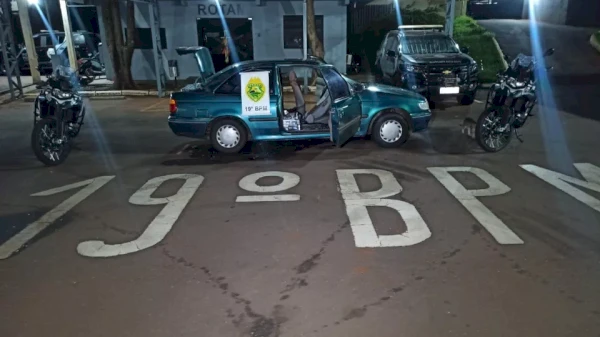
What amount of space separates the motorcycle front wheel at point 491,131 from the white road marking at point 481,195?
996 mm

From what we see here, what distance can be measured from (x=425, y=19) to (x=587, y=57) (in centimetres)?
639

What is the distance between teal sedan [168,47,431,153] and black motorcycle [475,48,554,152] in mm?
1030

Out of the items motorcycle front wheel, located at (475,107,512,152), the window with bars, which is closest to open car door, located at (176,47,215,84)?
motorcycle front wheel, located at (475,107,512,152)

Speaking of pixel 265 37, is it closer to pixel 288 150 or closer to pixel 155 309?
pixel 288 150

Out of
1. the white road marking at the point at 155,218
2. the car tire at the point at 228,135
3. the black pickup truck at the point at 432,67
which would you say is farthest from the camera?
the black pickup truck at the point at 432,67

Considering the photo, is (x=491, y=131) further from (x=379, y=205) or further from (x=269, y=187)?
(x=269, y=187)

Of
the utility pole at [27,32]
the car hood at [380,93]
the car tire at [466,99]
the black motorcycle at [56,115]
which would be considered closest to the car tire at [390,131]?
the car hood at [380,93]

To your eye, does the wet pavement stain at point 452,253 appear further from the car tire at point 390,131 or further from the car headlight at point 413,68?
the car headlight at point 413,68

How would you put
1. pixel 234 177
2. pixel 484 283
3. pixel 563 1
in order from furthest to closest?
pixel 563 1 < pixel 234 177 < pixel 484 283

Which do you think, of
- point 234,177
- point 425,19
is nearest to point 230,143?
point 234,177

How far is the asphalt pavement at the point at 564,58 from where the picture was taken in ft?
40.8

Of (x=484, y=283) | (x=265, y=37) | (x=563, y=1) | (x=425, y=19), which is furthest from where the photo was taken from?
(x=563, y=1)

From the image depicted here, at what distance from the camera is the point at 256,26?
58.9ft

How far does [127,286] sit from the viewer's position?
4.16 metres
